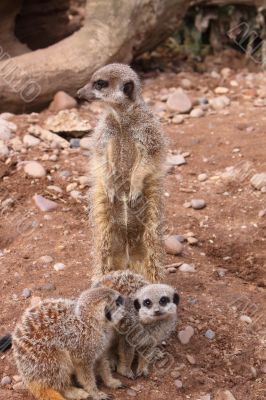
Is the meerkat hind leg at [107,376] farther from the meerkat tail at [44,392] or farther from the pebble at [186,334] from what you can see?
the pebble at [186,334]

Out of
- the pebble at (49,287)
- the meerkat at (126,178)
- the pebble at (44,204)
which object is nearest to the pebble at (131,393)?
the meerkat at (126,178)

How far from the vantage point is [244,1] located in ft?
24.4

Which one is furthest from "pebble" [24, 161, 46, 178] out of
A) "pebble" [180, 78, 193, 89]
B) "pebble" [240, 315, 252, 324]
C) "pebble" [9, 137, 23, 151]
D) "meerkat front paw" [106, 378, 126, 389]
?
"meerkat front paw" [106, 378, 126, 389]

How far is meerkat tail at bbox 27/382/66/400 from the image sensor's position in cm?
337

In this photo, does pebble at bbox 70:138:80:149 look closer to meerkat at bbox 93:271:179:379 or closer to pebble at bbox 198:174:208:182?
pebble at bbox 198:174:208:182

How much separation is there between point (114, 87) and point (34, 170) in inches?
63.4

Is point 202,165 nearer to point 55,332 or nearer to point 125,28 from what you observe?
point 125,28

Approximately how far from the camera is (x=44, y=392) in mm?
3381

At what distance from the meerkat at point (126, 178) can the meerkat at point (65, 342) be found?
2.52ft

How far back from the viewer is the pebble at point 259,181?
5.66 m

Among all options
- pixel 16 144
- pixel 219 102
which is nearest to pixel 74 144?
pixel 16 144

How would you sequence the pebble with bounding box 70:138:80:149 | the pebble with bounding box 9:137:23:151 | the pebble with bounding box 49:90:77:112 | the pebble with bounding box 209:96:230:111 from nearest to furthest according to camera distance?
the pebble with bounding box 9:137:23:151, the pebble with bounding box 70:138:80:149, the pebble with bounding box 49:90:77:112, the pebble with bounding box 209:96:230:111

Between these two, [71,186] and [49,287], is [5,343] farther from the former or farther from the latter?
[71,186]

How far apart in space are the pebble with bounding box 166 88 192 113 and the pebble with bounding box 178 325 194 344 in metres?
3.17
